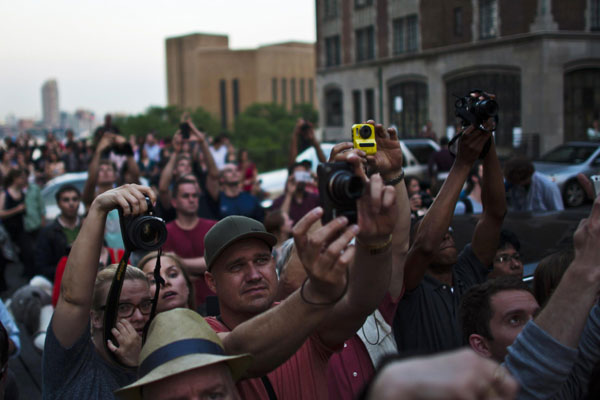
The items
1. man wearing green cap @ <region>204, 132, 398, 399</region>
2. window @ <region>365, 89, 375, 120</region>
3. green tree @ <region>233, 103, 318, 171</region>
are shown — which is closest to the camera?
man wearing green cap @ <region>204, 132, 398, 399</region>

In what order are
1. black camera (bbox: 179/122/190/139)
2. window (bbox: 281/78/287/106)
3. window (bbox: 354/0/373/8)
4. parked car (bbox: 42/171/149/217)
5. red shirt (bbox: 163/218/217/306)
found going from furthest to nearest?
window (bbox: 281/78/287/106), window (bbox: 354/0/373/8), parked car (bbox: 42/171/149/217), black camera (bbox: 179/122/190/139), red shirt (bbox: 163/218/217/306)

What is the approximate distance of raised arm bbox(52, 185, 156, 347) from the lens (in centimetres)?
253

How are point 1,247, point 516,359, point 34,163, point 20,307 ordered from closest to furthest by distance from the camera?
point 516,359 < point 20,307 < point 1,247 < point 34,163

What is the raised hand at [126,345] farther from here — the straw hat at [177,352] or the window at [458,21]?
the window at [458,21]

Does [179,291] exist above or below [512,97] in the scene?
below

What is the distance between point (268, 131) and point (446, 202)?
190 feet

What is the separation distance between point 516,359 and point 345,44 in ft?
131

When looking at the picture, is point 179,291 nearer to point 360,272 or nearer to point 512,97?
point 360,272

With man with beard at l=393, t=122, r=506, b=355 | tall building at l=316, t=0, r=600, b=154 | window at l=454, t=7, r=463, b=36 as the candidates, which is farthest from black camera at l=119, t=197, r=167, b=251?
window at l=454, t=7, r=463, b=36

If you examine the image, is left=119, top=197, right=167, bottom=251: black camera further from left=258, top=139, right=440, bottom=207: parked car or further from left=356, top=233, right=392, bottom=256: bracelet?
left=258, top=139, right=440, bottom=207: parked car

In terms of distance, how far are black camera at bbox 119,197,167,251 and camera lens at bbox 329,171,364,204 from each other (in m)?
0.85

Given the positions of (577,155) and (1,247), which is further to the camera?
(577,155)

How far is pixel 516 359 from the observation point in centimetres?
201

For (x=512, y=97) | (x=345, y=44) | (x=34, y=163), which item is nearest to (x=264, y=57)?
(x=345, y=44)
